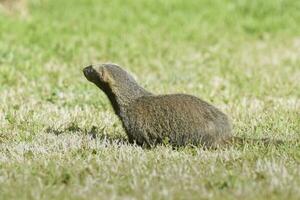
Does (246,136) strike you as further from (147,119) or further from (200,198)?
(200,198)

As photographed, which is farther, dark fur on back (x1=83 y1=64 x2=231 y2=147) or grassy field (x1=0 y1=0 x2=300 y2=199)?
dark fur on back (x1=83 y1=64 x2=231 y2=147)

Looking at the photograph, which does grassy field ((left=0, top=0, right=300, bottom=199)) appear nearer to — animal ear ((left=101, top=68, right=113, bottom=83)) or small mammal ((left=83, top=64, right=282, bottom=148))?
small mammal ((left=83, top=64, right=282, bottom=148))

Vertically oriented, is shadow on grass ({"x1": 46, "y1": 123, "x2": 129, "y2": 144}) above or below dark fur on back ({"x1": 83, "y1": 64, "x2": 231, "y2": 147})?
below

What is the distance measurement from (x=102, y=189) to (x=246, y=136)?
2602mm

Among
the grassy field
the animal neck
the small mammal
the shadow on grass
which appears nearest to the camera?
the grassy field

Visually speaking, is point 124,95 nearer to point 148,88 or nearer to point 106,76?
point 106,76

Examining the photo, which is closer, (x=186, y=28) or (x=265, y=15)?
(x=186, y=28)

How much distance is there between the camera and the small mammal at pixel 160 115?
758cm

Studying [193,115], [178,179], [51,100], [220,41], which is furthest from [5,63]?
[178,179]

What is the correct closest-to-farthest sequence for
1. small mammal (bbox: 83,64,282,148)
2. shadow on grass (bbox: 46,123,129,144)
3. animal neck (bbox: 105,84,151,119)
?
small mammal (bbox: 83,64,282,148) < animal neck (bbox: 105,84,151,119) < shadow on grass (bbox: 46,123,129,144)

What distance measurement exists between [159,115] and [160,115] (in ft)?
0.04

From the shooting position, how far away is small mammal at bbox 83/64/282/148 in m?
7.58

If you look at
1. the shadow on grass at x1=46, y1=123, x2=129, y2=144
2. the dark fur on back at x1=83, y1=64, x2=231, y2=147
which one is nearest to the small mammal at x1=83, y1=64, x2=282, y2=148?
the dark fur on back at x1=83, y1=64, x2=231, y2=147

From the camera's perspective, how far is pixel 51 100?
35.8 feet
